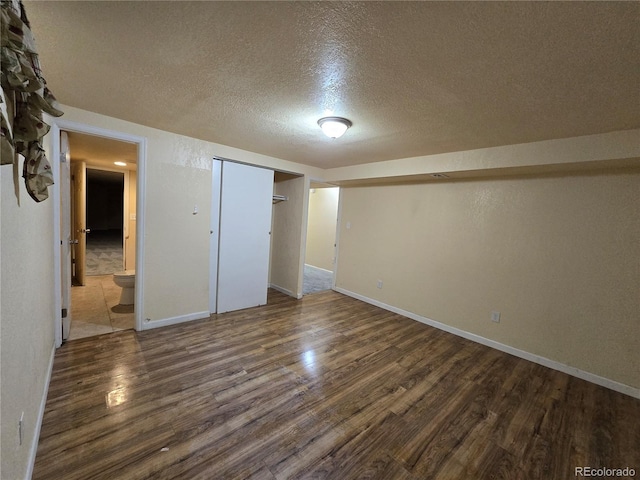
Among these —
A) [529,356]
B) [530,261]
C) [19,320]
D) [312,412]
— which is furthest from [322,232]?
[19,320]

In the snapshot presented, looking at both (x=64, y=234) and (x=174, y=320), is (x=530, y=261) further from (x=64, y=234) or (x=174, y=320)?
(x=64, y=234)

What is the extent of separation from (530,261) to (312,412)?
2775 millimetres

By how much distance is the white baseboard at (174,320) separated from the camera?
2997 mm

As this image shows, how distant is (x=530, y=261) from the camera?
2.94 m

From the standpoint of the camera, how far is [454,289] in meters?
3.52

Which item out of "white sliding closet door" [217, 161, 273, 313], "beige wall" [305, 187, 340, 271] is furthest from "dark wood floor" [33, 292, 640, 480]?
"beige wall" [305, 187, 340, 271]

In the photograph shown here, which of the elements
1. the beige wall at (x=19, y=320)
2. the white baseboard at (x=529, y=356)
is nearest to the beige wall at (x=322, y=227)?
the white baseboard at (x=529, y=356)

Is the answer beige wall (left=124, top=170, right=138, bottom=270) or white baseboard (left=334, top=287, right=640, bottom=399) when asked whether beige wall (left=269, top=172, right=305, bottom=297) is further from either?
beige wall (left=124, top=170, right=138, bottom=270)

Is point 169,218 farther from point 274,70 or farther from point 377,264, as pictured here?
point 377,264

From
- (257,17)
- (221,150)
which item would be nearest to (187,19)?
(257,17)

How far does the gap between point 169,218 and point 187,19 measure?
2278 mm

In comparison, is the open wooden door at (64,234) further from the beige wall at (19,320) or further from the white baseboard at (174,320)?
the beige wall at (19,320)

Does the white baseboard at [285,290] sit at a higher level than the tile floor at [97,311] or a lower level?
higher

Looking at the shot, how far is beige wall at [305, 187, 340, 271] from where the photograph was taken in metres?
6.79
